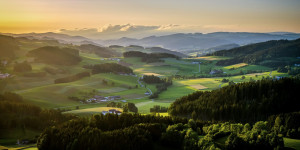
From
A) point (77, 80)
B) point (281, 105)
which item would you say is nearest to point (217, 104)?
point (281, 105)

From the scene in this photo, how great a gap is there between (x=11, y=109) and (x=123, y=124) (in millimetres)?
60890

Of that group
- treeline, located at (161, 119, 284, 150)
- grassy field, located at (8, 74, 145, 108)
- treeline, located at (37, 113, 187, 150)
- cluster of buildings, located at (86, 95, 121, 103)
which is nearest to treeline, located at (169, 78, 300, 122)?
treeline, located at (37, 113, 187, 150)

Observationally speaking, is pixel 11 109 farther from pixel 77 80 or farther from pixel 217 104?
pixel 77 80

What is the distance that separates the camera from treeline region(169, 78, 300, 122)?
8712 cm

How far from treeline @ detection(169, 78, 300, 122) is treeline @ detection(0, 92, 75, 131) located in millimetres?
47054

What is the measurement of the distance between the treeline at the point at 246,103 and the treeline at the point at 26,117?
47.1m

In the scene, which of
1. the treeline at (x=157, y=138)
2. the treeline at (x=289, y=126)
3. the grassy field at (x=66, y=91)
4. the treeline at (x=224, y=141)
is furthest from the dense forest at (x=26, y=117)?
the treeline at (x=289, y=126)

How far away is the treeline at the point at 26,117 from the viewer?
86938mm

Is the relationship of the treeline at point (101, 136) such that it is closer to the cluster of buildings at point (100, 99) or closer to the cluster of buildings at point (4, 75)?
the cluster of buildings at point (100, 99)

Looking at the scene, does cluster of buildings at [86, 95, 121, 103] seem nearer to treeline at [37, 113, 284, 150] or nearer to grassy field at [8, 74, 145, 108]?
grassy field at [8, 74, 145, 108]

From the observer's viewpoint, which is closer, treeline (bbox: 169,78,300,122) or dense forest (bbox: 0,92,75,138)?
dense forest (bbox: 0,92,75,138)

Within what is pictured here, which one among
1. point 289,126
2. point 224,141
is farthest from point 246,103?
point 224,141

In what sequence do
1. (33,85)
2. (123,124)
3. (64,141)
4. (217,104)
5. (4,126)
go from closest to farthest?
(64,141), (123,124), (4,126), (217,104), (33,85)

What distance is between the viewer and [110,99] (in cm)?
15425
